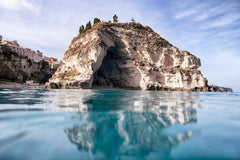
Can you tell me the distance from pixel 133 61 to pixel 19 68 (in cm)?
4236

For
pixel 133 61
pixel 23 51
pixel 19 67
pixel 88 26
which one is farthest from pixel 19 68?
pixel 133 61

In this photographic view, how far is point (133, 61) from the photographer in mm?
34500

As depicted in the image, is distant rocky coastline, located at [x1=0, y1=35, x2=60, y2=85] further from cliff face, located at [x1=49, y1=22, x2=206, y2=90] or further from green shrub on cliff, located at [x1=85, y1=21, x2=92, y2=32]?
green shrub on cliff, located at [x1=85, y1=21, x2=92, y2=32]

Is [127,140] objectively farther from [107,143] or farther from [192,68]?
[192,68]

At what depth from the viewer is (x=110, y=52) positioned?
3566 centimetres

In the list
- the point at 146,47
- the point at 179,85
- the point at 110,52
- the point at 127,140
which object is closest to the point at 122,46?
the point at 110,52

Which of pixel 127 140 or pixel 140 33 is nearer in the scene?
pixel 127 140

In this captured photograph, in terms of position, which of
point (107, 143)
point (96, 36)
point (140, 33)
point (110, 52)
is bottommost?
point (107, 143)

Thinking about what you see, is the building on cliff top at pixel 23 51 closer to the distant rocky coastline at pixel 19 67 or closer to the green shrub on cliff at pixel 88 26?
the distant rocky coastline at pixel 19 67

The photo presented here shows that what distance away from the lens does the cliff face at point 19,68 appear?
135 feet

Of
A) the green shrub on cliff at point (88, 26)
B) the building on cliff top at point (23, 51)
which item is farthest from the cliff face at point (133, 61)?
the building on cliff top at point (23, 51)

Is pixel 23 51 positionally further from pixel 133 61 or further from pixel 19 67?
pixel 133 61

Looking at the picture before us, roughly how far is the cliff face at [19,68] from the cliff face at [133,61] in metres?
18.8

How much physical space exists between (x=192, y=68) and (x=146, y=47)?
46.4ft
